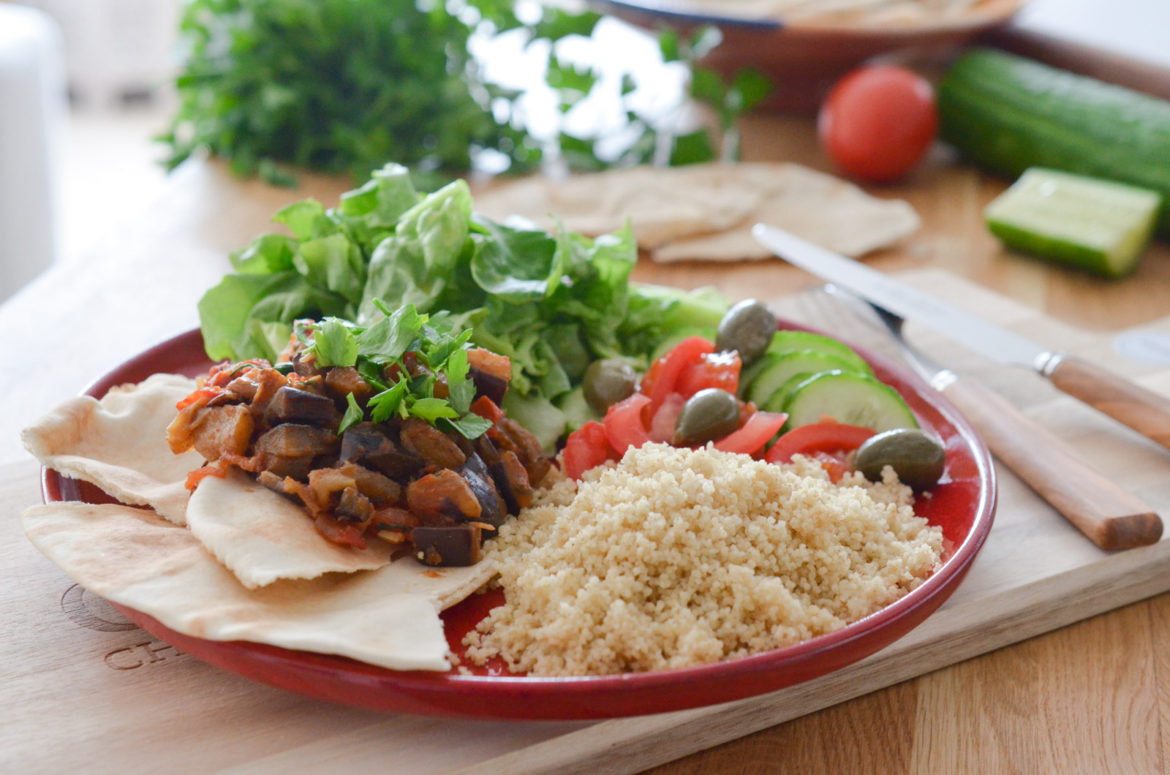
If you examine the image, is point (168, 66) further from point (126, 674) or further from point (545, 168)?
point (126, 674)

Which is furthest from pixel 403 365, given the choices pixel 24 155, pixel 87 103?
pixel 87 103

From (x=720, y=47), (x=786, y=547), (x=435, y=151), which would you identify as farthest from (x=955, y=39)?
(x=786, y=547)

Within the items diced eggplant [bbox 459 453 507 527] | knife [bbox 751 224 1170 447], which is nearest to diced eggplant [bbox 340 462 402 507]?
diced eggplant [bbox 459 453 507 527]

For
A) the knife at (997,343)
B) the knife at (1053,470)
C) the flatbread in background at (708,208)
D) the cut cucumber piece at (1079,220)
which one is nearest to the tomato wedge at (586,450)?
the knife at (1053,470)

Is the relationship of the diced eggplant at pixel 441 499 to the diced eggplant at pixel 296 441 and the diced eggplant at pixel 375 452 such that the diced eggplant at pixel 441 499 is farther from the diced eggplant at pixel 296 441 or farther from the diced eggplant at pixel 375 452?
the diced eggplant at pixel 296 441

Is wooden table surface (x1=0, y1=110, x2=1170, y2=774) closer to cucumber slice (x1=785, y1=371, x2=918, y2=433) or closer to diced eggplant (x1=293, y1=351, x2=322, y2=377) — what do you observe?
cucumber slice (x1=785, y1=371, x2=918, y2=433)
